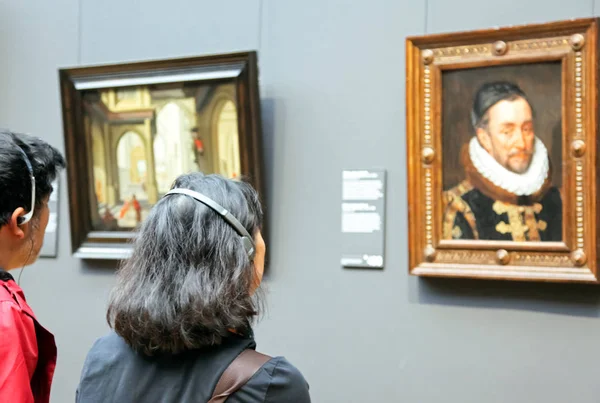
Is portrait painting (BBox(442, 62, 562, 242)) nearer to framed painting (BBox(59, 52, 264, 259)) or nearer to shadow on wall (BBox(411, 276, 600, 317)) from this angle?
shadow on wall (BBox(411, 276, 600, 317))

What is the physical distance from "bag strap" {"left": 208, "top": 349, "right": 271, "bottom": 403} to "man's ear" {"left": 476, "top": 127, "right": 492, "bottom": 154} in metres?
2.11

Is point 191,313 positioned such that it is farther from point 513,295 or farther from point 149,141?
point 149,141

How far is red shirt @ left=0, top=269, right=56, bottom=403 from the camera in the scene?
1.92 m

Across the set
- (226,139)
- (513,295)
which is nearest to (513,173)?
(513,295)

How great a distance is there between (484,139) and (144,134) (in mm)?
1944

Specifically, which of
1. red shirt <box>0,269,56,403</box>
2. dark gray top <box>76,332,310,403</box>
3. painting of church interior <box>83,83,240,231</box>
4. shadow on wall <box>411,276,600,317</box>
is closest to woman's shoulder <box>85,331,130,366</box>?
dark gray top <box>76,332,310,403</box>

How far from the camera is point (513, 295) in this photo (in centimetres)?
349

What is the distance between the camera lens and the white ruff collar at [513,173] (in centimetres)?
335

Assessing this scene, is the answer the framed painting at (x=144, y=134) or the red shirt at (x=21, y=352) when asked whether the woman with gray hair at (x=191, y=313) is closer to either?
the red shirt at (x=21, y=352)

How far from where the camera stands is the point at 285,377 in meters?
1.66

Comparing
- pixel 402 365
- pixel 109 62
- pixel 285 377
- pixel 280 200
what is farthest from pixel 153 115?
pixel 285 377

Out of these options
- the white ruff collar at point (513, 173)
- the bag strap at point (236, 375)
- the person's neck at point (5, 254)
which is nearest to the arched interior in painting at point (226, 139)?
the white ruff collar at point (513, 173)

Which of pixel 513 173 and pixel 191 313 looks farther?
pixel 513 173

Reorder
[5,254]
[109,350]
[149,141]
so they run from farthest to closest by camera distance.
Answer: [149,141], [5,254], [109,350]
